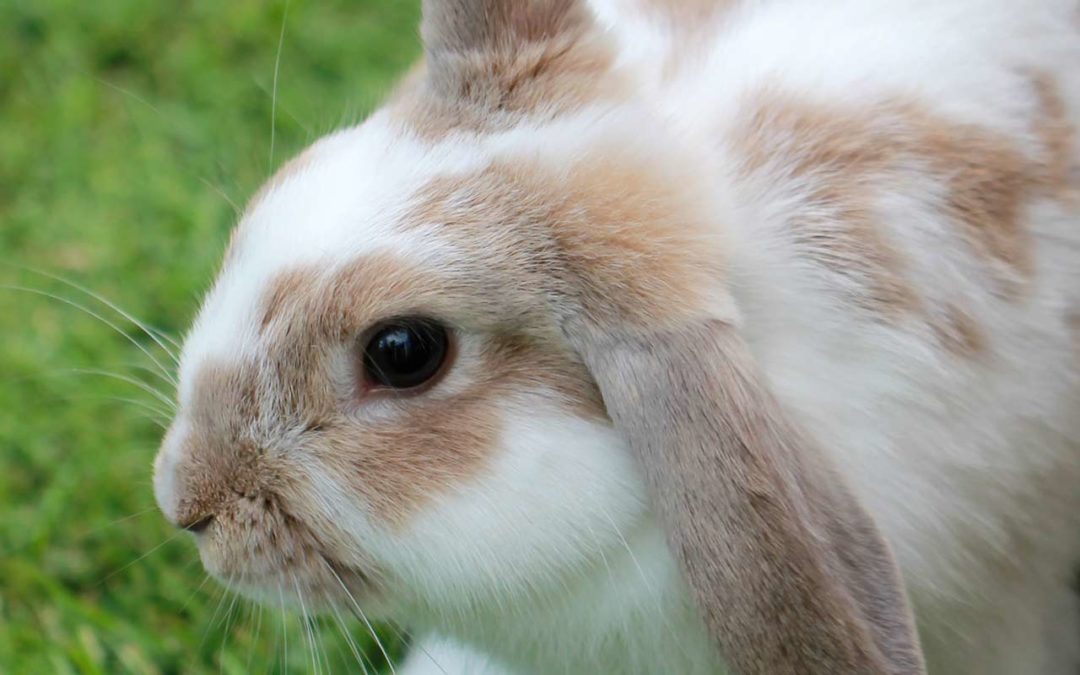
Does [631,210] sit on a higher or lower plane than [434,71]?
lower

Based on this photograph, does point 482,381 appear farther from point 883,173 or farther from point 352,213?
point 883,173

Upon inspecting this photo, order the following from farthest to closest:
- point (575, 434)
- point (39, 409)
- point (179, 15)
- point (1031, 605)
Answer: point (179, 15)
point (39, 409)
point (1031, 605)
point (575, 434)

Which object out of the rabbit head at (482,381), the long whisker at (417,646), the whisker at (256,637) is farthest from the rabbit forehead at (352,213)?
the whisker at (256,637)

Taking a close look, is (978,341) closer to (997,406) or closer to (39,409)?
(997,406)

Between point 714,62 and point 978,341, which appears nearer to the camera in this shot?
point 978,341

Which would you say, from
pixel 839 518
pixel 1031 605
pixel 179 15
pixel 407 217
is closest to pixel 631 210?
pixel 407 217

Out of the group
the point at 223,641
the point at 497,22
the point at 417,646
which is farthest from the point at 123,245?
the point at 497,22

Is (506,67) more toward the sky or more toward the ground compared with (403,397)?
more toward the sky
